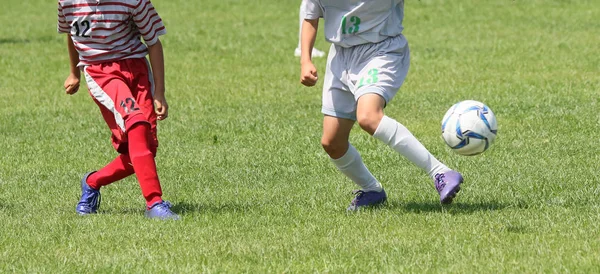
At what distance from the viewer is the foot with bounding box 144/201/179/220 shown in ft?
20.8

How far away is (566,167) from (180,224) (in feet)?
10.1

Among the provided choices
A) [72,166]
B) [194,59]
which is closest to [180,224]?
[72,166]

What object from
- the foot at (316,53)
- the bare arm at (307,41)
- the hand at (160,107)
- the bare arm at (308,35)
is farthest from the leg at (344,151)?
the foot at (316,53)

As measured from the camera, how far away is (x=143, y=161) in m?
6.35

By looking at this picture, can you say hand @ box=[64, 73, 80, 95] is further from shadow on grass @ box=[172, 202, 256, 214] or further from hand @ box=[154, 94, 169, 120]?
shadow on grass @ box=[172, 202, 256, 214]

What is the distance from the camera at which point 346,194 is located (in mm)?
7309

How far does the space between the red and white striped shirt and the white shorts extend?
1061 mm

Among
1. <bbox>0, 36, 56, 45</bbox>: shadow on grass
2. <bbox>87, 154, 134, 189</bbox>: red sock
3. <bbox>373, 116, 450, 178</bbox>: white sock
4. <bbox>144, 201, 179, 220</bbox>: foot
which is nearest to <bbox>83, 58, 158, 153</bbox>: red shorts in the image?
<bbox>87, 154, 134, 189</bbox>: red sock

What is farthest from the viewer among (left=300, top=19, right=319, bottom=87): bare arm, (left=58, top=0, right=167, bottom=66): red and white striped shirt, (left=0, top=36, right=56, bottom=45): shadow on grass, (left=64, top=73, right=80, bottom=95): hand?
(left=0, top=36, right=56, bottom=45): shadow on grass

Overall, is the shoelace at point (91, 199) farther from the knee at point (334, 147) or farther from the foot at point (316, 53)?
the foot at point (316, 53)

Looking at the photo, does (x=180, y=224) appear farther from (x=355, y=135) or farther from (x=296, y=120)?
(x=296, y=120)

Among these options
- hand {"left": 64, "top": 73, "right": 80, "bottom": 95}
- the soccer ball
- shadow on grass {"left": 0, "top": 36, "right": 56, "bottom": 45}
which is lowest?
shadow on grass {"left": 0, "top": 36, "right": 56, "bottom": 45}

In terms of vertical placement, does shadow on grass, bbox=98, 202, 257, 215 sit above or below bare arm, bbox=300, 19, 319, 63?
below

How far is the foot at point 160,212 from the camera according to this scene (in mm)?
6328
